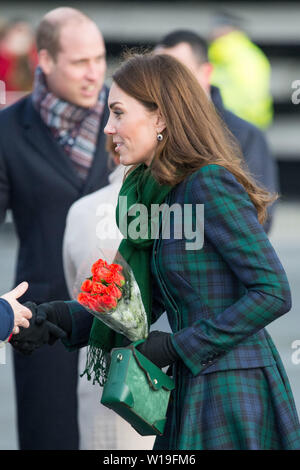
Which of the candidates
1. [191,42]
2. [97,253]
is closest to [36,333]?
[97,253]

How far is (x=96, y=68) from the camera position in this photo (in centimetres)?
540

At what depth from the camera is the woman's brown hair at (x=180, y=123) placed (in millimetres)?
3186

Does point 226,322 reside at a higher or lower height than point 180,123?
lower

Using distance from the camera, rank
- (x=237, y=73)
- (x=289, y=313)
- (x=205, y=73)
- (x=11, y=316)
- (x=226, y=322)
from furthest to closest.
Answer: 1. (x=237, y=73)
2. (x=289, y=313)
3. (x=205, y=73)
4. (x=11, y=316)
5. (x=226, y=322)

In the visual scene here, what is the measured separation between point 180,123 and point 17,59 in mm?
8877

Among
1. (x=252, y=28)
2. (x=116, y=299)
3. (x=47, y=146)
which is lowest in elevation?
(x=116, y=299)

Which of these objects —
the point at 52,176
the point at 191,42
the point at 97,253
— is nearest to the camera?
the point at 97,253

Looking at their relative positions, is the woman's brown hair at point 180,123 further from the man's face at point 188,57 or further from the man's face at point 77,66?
the man's face at point 188,57

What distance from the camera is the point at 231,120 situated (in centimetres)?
554

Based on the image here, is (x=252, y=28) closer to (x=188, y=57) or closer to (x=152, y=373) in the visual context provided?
(x=188, y=57)

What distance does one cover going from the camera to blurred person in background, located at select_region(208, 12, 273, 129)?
10.6 meters

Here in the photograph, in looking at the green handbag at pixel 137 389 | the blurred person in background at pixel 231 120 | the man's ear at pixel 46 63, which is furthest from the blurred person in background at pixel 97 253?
the man's ear at pixel 46 63

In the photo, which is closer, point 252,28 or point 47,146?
point 47,146

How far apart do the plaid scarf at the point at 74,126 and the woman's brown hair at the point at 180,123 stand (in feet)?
6.67
